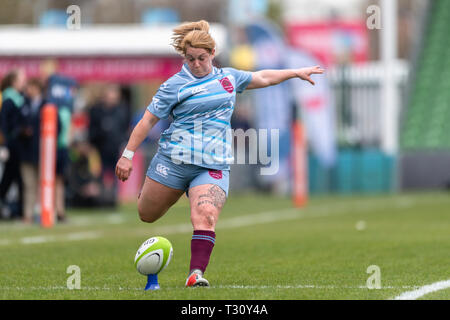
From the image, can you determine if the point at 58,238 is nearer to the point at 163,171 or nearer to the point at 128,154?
the point at 163,171

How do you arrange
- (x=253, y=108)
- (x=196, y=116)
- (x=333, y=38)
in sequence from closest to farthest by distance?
1. (x=196, y=116)
2. (x=253, y=108)
3. (x=333, y=38)

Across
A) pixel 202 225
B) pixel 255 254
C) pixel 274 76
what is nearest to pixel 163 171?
pixel 202 225

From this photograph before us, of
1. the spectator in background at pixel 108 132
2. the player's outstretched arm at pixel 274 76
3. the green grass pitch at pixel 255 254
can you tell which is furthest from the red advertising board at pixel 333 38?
the player's outstretched arm at pixel 274 76

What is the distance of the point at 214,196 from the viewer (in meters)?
7.84

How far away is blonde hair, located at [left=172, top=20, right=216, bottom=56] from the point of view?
774 centimetres

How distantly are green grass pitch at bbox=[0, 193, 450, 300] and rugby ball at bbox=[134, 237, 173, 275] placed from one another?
19 centimetres

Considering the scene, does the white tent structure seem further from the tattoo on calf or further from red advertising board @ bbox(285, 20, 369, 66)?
red advertising board @ bbox(285, 20, 369, 66)

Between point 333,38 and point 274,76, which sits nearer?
point 274,76

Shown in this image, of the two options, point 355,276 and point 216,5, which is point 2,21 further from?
point 355,276

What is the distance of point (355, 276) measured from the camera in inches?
334

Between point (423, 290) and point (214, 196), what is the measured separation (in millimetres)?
1649

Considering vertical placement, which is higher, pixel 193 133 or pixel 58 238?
pixel 193 133

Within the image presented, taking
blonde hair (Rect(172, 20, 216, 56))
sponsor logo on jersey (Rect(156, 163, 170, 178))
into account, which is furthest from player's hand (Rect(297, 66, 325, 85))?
sponsor logo on jersey (Rect(156, 163, 170, 178))

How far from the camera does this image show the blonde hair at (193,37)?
25.4ft
